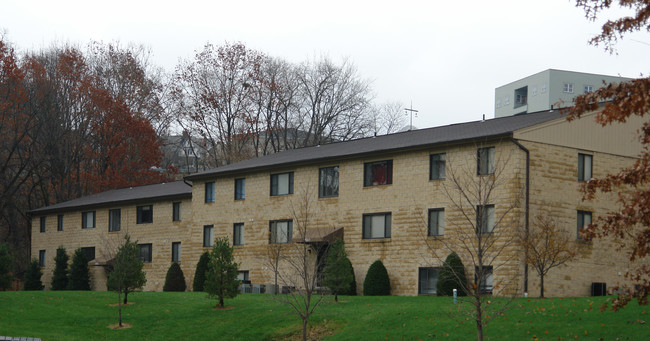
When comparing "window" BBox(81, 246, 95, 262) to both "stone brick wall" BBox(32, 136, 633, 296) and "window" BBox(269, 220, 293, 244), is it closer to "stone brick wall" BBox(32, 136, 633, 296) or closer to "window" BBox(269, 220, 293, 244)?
"stone brick wall" BBox(32, 136, 633, 296)

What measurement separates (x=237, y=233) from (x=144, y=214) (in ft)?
33.3

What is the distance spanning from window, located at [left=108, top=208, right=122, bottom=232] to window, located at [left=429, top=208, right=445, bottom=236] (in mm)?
26266

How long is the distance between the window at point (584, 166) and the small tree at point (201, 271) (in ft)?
65.5

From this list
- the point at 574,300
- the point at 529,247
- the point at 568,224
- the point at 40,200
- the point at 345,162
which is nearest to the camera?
the point at 574,300

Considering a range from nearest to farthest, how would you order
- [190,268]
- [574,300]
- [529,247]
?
[574,300] < [529,247] < [190,268]

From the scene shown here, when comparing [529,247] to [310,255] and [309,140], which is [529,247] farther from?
[309,140]

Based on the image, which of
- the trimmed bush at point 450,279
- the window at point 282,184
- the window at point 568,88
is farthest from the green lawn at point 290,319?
the window at point 568,88

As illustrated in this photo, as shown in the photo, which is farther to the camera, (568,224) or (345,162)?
(345,162)

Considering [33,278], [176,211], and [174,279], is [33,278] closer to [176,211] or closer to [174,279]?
[176,211]

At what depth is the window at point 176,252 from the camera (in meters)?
48.7

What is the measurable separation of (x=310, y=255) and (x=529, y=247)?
12.4 meters

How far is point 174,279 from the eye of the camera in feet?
Answer: 150

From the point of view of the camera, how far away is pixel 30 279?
53.1 meters

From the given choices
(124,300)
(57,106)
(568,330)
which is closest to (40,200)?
(57,106)
